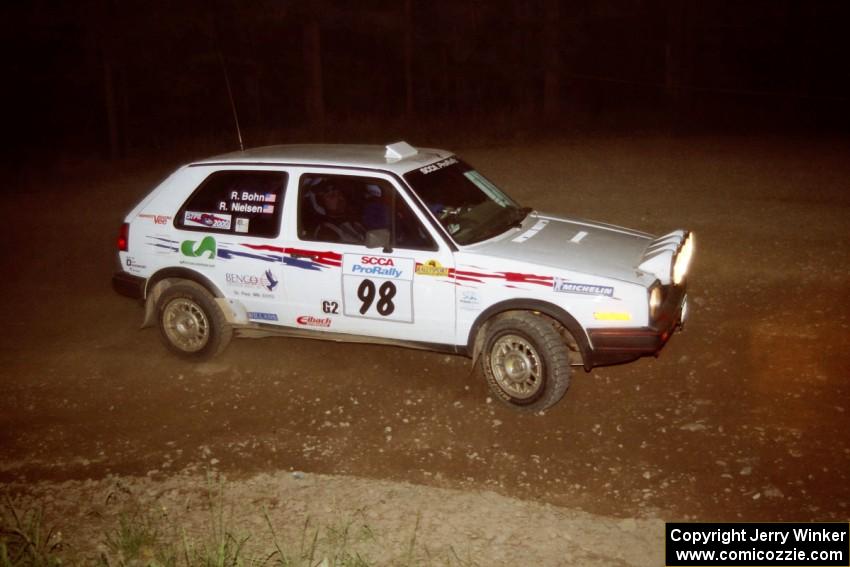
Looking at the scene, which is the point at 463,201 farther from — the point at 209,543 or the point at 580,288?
the point at 209,543

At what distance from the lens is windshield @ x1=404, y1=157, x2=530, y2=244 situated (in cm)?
634

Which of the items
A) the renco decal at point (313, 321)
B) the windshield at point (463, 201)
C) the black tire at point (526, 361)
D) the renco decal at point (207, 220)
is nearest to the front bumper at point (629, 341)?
the black tire at point (526, 361)

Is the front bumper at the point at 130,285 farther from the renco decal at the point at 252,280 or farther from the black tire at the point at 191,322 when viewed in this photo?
the renco decal at the point at 252,280

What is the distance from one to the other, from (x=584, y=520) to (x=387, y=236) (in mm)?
2480

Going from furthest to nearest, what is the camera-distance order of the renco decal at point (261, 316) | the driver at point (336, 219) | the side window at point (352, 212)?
1. the renco decal at point (261, 316)
2. the driver at point (336, 219)
3. the side window at point (352, 212)

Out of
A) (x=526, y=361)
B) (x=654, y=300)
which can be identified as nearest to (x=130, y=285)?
(x=526, y=361)

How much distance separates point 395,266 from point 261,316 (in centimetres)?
142

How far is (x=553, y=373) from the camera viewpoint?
5887mm

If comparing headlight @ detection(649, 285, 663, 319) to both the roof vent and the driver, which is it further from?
the roof vent

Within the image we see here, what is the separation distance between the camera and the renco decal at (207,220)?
6.86 m

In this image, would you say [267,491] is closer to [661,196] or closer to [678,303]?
[678,303]

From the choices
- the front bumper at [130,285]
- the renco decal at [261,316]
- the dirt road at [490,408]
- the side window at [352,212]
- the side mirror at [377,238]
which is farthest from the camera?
the front bumper at [130,285]

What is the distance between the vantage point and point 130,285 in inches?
289

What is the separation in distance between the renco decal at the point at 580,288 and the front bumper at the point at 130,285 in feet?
12.2
